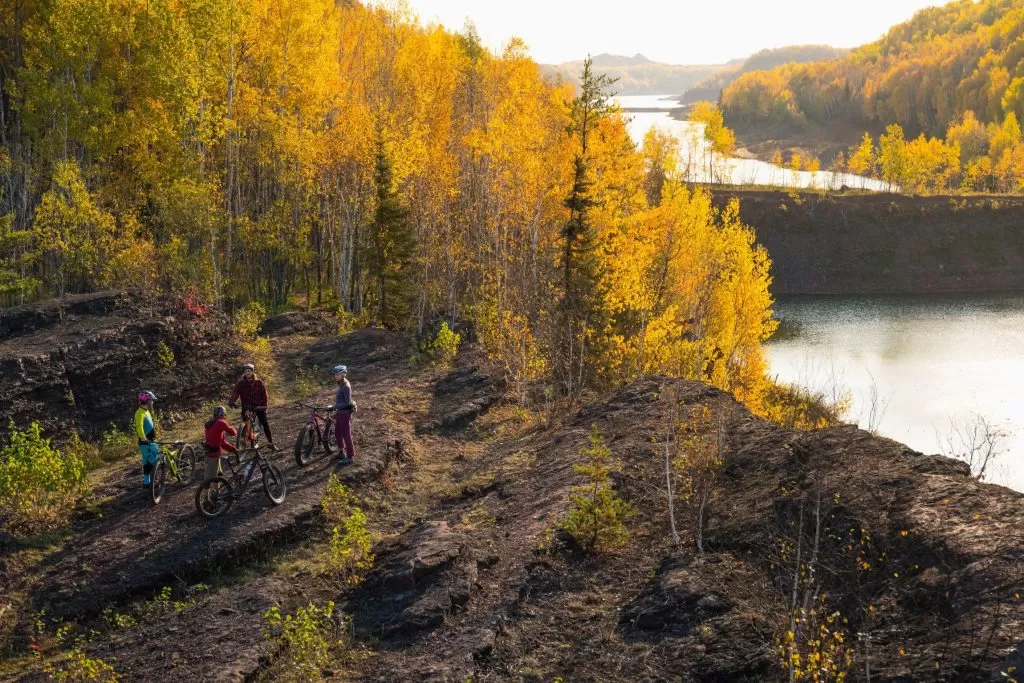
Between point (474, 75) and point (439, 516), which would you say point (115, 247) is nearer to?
point (439, 516)

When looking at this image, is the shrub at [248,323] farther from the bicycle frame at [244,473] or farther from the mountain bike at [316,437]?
the bicycle frame at [244,473]

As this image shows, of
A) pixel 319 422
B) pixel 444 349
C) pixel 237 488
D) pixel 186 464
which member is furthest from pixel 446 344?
pixel 237 488

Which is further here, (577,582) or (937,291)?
(937,291)

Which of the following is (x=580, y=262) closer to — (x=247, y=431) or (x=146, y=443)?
(x=247, y=431)

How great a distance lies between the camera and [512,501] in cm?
1427

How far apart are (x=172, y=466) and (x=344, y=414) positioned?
3.39 m

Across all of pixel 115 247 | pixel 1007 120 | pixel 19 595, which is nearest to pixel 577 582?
pixel 19 595

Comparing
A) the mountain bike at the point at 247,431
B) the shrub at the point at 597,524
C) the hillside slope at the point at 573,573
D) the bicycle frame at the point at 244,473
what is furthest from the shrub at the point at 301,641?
the mountain bike at the point at 247,431

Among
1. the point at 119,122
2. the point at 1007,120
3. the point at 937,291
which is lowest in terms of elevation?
the point at 937,291

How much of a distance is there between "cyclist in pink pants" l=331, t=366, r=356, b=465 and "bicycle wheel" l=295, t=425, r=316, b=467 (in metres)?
0.62

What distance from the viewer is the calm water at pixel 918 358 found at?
34469 mm

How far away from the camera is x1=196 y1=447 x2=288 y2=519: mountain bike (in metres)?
13.2

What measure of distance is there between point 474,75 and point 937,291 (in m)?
57.5

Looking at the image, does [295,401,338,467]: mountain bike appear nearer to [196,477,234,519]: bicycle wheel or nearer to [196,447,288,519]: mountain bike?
[196,447,288,519]: mountain bike
